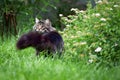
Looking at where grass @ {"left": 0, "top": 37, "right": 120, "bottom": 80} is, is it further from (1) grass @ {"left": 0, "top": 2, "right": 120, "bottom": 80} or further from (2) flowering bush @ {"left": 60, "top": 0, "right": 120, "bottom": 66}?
(2) flowering bush @ {"left": 60, "top": 0, "right": 120, "bottom": 66}

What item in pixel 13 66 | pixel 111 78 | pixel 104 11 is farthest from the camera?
pixel 104 11

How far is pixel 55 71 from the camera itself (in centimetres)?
501

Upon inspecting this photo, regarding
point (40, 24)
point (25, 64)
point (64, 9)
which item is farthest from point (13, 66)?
point (64, 9)

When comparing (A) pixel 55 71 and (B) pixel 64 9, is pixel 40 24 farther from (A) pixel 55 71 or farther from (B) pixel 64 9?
(B) pixel 64 9

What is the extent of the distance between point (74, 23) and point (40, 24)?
122 cm

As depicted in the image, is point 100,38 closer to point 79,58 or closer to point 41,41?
point 79,58

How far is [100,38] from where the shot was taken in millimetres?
6910

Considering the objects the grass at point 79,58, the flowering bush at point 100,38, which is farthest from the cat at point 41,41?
the flowering bush at point 100,38

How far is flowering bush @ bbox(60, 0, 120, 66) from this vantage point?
21.9ft

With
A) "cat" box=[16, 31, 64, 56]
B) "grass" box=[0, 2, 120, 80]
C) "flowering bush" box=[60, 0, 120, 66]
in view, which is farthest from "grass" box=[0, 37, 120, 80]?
"flowering bush" box=[60, 0, 120, 66]

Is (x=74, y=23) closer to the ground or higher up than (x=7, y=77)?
closer to the ground

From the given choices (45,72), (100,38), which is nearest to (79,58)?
(100,38)

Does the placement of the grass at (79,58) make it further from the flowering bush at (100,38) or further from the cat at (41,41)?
the cat at (41,41)

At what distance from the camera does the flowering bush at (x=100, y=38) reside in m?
6.67
